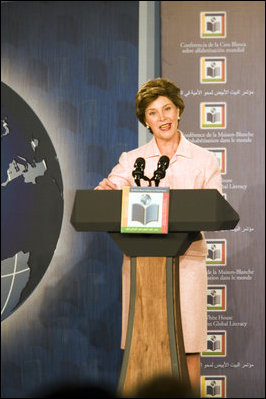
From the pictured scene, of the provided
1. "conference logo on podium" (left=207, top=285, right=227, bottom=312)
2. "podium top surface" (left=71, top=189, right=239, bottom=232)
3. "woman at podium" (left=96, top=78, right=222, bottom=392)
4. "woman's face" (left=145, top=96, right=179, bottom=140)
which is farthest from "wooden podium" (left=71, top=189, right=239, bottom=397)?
"conference logo on podium" (left=207, top=285, right=227, bottom=312)

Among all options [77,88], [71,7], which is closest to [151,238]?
[77,88]

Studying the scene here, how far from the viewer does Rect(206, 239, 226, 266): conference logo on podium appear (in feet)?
14.8

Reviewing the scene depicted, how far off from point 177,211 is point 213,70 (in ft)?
7.00

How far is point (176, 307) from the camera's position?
2805 millimetres

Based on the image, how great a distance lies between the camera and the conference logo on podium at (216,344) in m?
4.47

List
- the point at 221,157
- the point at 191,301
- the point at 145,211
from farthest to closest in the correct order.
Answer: the point at 221,157
the point at 191,301
the point at 145,211

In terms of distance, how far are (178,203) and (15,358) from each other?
2.35 metres

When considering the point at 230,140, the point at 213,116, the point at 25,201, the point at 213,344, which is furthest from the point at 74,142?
the point at 213,344

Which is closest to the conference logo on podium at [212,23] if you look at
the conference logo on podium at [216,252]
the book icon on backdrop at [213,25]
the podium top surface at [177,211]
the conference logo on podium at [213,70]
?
the book icon on backdrop at [213,25]

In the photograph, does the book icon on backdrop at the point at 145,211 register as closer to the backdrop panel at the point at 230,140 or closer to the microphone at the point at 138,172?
the microphone at the point at 138,172

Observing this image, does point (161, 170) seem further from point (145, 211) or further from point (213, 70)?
point (213, 70)

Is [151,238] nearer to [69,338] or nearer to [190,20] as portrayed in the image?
[69,338]

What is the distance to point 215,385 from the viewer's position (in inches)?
176

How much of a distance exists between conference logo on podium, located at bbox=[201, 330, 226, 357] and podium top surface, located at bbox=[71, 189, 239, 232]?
185 cm
